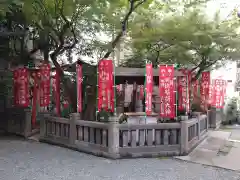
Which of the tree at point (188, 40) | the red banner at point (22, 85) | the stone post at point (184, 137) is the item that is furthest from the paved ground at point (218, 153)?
the red banner at point (22, 85)

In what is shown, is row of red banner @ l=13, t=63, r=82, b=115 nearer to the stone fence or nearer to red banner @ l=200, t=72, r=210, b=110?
red banner @ l=200, t=72, r=210, b=110

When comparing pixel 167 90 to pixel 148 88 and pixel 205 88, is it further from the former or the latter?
pixel 205 88

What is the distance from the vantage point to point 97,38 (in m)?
13.6

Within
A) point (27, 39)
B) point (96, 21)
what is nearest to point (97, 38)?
point (96, 21)

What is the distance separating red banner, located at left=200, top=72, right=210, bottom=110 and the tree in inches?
15.8

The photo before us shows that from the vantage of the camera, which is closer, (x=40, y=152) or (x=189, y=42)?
(x=40, y=152)

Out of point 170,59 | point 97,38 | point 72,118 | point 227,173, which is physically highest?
point 97,38

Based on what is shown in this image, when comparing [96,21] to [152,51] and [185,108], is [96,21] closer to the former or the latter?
[152,51]

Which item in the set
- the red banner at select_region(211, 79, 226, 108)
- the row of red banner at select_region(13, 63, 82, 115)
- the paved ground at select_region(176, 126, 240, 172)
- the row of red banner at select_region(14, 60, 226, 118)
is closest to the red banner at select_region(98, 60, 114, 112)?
the row of red banner at select_region(14, 60, 226, 118)

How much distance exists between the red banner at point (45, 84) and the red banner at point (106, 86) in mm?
2984

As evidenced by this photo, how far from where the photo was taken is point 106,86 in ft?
27.4

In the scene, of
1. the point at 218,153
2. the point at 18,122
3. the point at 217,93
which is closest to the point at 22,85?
the point at 18,122

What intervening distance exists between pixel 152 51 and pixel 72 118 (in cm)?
607

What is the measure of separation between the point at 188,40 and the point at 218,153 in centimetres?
473
